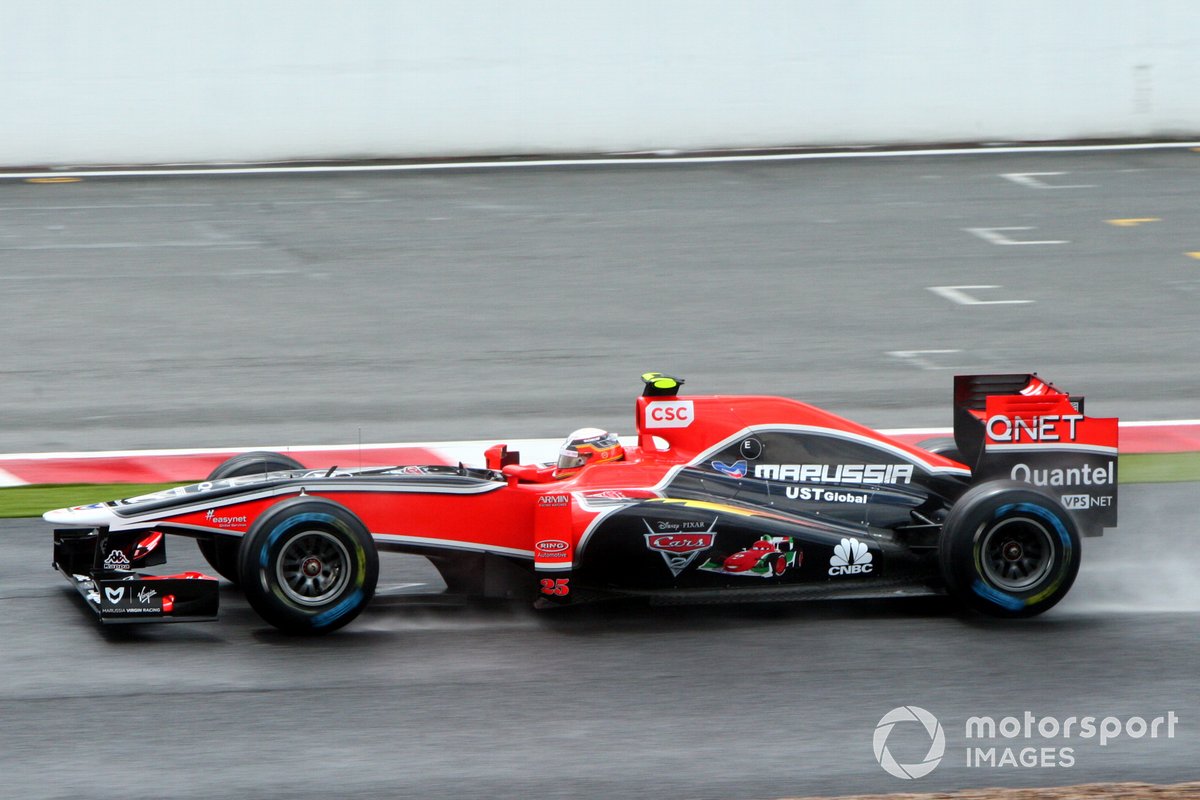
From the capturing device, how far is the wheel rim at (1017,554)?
7621 mm

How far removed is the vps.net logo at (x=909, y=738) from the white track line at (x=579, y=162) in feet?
52.5

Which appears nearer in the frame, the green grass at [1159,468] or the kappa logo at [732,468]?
the kappa logo at [732,468]

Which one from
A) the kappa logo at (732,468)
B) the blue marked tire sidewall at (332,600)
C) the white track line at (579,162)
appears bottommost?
the blue marked tire sidewall at (332,600)

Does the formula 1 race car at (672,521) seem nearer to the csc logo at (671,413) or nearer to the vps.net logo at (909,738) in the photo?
the csc logo at (671,413)

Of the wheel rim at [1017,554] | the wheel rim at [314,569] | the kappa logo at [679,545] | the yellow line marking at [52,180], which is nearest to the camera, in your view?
the wheel rim at [314,569]

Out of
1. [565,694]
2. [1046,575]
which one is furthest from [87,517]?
[1046,575]

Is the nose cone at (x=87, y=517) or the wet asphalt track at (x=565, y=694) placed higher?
the nose cone at (x=87, y=517)

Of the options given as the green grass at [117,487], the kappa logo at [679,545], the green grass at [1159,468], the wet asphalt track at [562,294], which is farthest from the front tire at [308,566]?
the green grass at [1159,468]

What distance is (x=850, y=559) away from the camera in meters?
7.66

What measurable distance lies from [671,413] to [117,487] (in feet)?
13.8

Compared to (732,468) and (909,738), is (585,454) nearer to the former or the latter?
(732,468)

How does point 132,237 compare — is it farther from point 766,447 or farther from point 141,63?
point 766,447

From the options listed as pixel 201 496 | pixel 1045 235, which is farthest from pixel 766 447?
pixel 1045 235

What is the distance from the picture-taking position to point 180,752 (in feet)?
20.0
